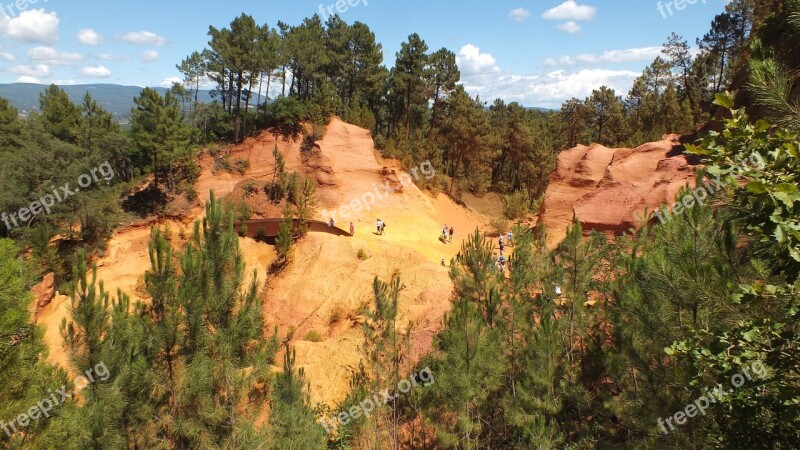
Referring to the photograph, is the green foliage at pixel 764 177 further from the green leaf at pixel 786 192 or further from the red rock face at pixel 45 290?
the red rock face at pixel 45 290

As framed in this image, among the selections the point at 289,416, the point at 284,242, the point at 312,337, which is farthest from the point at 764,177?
the point at 284,242

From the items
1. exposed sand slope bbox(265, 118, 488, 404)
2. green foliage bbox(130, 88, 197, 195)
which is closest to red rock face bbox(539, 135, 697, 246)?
exposed sand slope bbox(265, 118, 488, 404)

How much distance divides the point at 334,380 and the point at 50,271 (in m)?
21.0

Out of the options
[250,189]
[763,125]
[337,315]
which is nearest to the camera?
[763,125]

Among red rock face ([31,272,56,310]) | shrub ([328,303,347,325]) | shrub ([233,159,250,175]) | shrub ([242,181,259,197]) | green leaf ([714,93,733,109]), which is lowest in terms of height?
red rock face ([31,272,56,310])

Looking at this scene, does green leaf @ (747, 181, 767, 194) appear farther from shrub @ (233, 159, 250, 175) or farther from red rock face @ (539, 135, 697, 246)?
shrub @ (233, 159, 250, 175)

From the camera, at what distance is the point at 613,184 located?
23.0 m

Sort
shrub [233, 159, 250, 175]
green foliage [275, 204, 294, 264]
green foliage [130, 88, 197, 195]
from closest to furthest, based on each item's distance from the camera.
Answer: green foliage [275, 204, 294, 264]
green foliage [130, 88, 197, 195]
shrub [233, 159, 250, 175]

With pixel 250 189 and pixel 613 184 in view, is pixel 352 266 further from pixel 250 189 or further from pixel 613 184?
pixel 613 184

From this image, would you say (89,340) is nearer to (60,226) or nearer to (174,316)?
(174,316)

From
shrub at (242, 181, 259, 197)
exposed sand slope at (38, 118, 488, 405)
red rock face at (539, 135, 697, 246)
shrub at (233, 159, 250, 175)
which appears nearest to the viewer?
exposed sand slope at (38, 118, 488, 405)

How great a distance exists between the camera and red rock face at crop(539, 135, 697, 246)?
2047cm

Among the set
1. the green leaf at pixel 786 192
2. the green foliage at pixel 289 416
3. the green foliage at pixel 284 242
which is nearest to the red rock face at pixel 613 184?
the green foliage at pixel 289 416

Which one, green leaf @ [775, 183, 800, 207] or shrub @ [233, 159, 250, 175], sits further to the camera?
shrub @ [233, 159, 250, 175]
